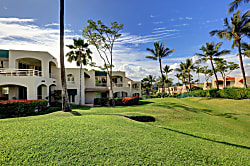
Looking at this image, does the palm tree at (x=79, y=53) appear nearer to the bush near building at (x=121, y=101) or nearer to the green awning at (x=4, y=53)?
the bush near building at (x=121, y=101)

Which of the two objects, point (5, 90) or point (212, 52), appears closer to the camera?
point (5, 90)

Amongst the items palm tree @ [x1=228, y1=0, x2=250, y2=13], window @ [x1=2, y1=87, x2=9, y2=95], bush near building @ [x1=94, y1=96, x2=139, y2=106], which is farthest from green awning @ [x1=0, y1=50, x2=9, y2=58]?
palm tree @ [x1=228, y1=0, x2=250, y2=13]

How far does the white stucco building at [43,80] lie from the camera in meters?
14.0

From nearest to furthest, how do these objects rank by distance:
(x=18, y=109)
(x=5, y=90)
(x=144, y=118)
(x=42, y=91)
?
1. (x=144, y=118)
2. (x=18, y=109)
3. (x=5, y=90)
4. (x=42, y=91)

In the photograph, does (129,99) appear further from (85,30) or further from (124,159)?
(124,159)

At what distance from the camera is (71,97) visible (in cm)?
2291

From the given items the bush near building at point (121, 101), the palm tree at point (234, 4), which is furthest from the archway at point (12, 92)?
the palm tree at point (234, 4)

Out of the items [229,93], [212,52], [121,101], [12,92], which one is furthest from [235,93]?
[12,92]

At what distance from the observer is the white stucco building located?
14.0 metres

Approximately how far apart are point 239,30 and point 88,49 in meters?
23.9

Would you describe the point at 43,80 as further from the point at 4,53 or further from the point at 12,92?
the point at 4,53

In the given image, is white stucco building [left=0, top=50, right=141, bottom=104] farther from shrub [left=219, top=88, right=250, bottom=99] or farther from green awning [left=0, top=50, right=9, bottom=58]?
shrub [left=219, top=88, right=250, bottom=99]

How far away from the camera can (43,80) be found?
1598cm

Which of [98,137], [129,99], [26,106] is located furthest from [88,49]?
[98,137]
